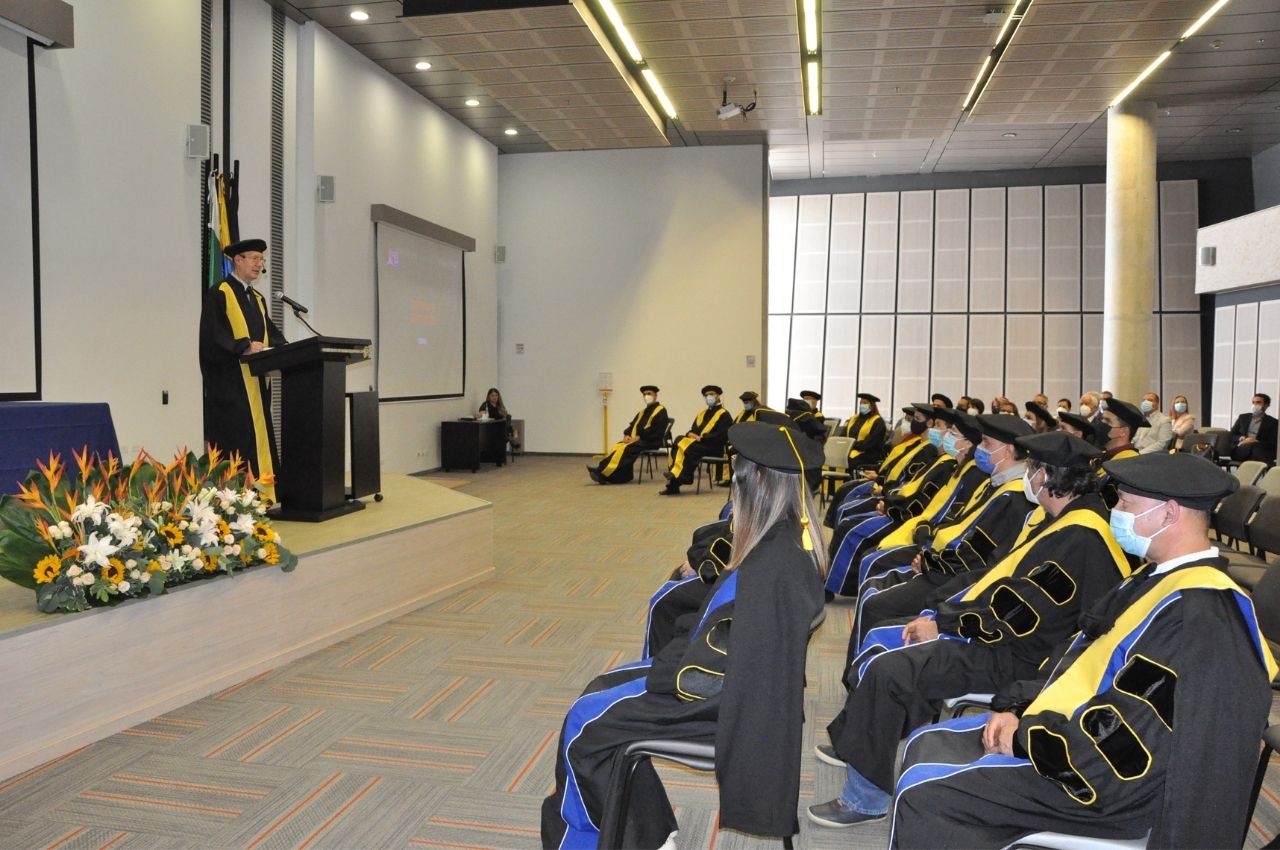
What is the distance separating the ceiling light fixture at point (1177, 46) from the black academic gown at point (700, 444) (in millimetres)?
5855

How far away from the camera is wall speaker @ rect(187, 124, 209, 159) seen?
7.85m

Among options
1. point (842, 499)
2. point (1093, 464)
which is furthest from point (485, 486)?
point (1093, 464)

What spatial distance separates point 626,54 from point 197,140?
448 cm

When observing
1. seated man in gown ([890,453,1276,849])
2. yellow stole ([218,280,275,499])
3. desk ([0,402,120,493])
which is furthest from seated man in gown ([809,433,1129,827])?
desk ([0,402,120,493])

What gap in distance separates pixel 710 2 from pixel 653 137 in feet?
15.8

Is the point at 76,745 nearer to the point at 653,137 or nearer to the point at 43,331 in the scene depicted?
the point at 43,331

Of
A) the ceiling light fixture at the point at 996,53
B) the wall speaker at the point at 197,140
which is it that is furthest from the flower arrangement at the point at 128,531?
the ceiling light fixture at the point at 996,53

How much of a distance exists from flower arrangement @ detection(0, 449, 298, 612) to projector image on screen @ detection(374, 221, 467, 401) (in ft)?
23.5

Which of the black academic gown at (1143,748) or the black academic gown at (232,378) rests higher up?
the black academic gown at (232,378)

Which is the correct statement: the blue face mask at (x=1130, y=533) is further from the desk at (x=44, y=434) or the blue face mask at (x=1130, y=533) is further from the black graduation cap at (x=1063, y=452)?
the desk at (x=44, y=434)

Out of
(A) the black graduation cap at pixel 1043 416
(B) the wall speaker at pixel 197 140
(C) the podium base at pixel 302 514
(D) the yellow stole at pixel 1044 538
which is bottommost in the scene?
(C) the podium base at pixel 302 514

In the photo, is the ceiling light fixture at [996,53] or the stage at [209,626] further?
the ceiling light fixture at [996,53]

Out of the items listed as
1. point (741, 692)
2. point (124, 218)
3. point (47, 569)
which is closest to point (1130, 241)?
point (124, 218)

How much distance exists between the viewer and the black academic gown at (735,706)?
2.18 metres
